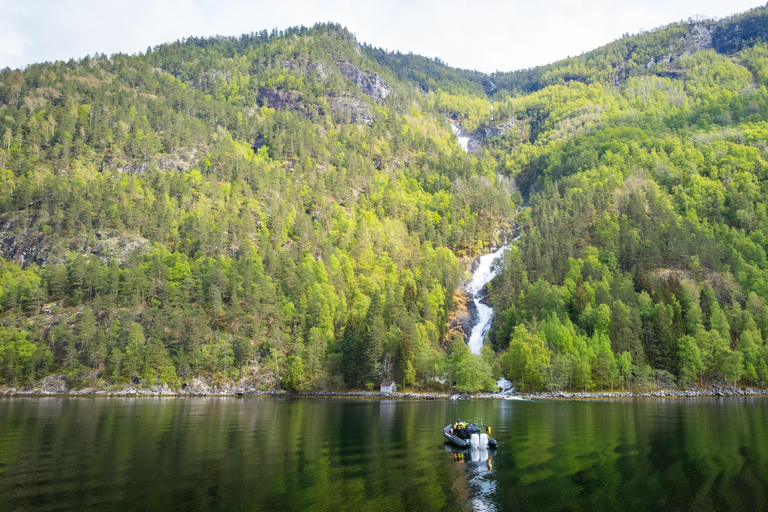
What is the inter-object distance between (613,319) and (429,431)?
82345 mm

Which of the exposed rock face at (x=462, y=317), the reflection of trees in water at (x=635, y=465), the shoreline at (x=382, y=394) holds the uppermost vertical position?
the exposed rock face at (x=462, y=317)

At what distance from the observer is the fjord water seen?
84.8ft

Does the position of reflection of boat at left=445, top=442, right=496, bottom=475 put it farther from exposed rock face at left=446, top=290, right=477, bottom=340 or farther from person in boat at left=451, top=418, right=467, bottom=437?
exposed rock face at left=446, top=290, right=477, bottom=340

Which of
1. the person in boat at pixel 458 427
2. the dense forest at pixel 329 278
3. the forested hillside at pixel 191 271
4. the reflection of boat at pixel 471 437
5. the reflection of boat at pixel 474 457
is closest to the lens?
the reflection of boat at pixel 474 457

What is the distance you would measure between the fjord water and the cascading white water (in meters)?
84.7

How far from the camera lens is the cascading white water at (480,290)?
145 meters

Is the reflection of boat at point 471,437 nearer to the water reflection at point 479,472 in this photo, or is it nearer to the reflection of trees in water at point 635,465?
the water reflection at point 479,472

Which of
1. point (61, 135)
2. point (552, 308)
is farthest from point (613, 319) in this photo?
point (61, 135)

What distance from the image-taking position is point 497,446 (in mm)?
43594

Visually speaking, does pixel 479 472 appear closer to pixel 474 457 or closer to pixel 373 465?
pixel 474 457

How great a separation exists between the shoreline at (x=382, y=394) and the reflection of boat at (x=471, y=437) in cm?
6034

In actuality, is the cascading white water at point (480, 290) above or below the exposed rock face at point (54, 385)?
above

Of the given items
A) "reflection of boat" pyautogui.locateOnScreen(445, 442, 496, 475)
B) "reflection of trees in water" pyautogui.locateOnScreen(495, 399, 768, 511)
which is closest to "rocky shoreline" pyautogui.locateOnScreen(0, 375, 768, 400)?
"reflection of trees in water" pyautogui.locateOnScreen(495, 399, 768, 511)

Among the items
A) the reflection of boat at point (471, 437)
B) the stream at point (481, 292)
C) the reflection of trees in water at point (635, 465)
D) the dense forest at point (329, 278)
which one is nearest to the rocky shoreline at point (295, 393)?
the dense forest at point (329, 278)
